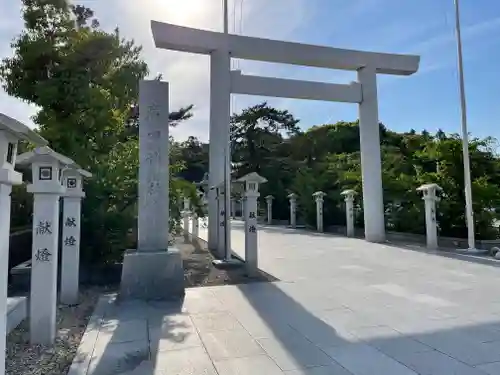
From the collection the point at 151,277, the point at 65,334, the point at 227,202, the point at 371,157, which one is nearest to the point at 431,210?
the point at 371,157

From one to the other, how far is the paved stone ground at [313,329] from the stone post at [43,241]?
16.1 inches

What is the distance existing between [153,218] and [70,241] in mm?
1090

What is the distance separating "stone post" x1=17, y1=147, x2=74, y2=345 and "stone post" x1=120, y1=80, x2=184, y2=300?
5.13 feet

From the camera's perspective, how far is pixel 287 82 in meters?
9.95

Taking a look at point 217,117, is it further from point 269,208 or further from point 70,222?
point 269,208

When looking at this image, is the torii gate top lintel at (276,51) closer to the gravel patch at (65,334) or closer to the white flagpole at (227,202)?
the white flagpole at (227,202)

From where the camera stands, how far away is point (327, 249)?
953 centimetres

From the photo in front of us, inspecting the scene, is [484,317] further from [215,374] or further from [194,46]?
[194,46]

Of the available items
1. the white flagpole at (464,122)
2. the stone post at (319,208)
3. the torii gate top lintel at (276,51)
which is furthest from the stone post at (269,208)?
the white flagpole at (464,122)

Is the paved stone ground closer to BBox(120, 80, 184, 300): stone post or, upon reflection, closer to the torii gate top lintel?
BBox(120, 80, 184, 300): stone post

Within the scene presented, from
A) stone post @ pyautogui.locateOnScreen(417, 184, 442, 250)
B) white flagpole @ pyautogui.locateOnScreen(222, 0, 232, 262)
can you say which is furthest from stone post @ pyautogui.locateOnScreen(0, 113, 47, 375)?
stone post @ pyautogui.locateOnScreen(417, 184, 442, 250)

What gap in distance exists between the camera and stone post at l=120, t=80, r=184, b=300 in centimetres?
492

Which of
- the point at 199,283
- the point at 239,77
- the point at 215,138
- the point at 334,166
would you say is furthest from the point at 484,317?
the point at 334,166

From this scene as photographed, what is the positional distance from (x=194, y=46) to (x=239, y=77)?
4.35 feet
